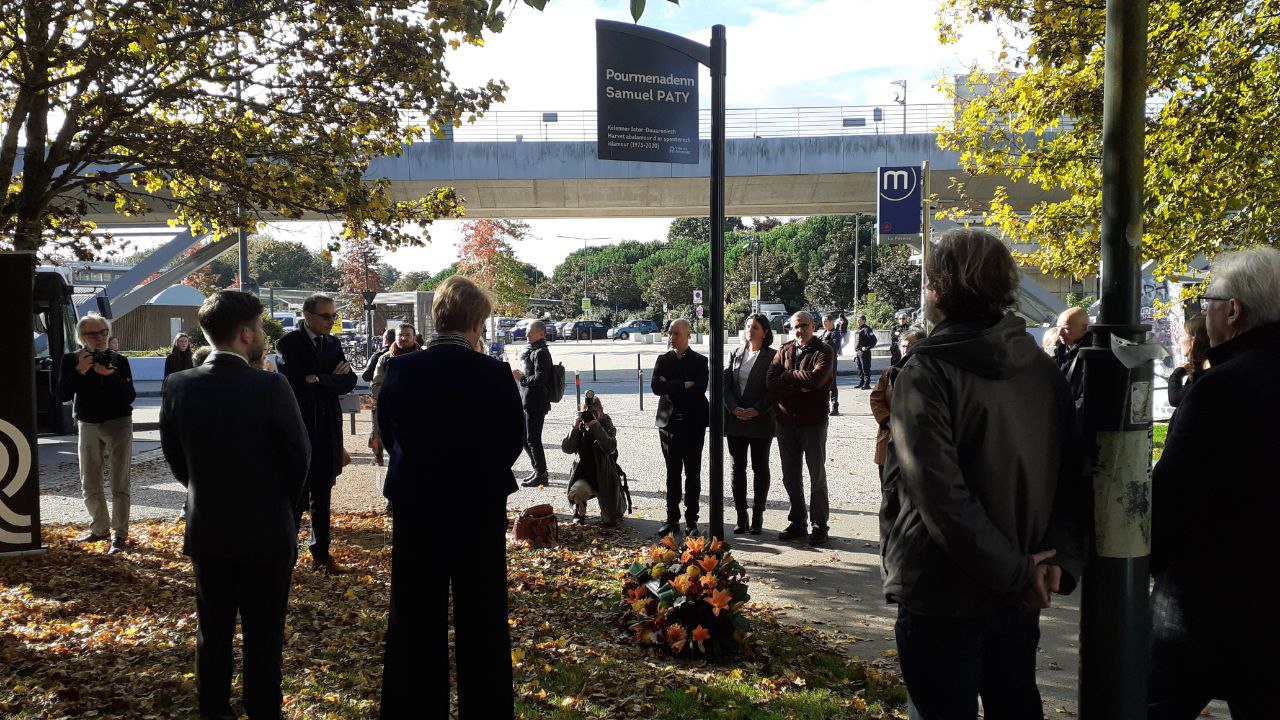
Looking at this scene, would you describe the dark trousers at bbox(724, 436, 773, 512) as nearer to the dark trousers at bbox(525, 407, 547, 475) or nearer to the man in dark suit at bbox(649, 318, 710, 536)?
the man in dark suit at bbox(649, 318, 710, 536)

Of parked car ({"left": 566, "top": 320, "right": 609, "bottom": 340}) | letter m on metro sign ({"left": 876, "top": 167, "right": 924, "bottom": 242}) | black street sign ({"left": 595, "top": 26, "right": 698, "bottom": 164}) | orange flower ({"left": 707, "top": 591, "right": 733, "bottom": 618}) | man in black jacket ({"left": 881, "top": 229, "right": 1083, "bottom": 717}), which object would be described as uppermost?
letter m on metro sign ({"left": 876, "top": 167, "right": 924, "bottom": 242})

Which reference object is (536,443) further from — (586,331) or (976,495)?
(586,331)

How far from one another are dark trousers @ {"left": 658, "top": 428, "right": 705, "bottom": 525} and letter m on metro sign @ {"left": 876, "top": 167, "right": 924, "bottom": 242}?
962cm

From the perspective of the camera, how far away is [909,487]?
2.35 metres

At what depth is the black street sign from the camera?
5680 mm

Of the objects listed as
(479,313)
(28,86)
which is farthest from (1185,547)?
(28,86)

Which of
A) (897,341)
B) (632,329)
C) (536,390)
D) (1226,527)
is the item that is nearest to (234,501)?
(1226,527)

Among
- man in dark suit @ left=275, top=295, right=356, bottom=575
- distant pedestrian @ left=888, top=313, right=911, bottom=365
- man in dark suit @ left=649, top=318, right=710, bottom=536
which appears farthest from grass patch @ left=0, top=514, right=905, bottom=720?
distant pedestrian @ left=888, top=313, right=911, bottom=365

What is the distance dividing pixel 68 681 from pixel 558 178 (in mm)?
24123

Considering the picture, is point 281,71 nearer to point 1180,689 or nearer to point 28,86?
point 28,86

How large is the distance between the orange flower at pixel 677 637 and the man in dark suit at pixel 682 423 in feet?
9.62

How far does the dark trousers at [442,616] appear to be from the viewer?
342cm

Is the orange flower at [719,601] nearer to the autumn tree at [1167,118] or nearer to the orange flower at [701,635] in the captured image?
the orange flower at [701,635]

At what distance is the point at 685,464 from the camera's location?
7.76 metres
